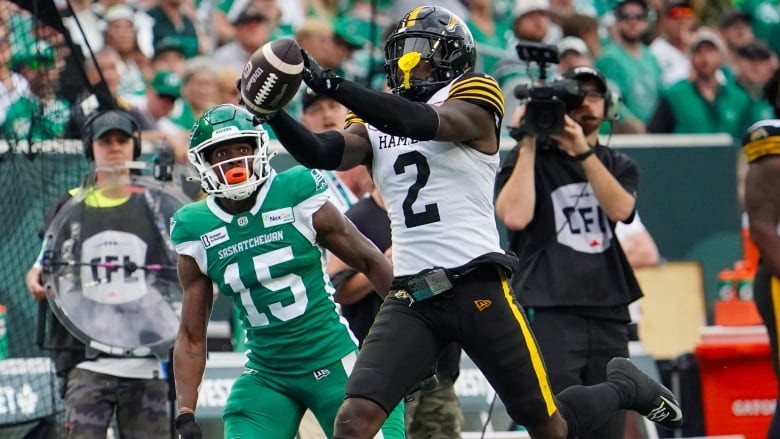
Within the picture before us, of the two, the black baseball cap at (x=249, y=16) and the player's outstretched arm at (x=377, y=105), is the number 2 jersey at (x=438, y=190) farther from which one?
the black baseball cap at (x=249, y=16)

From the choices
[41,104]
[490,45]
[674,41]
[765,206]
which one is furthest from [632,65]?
[41,104]

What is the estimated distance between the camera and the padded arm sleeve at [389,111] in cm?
523

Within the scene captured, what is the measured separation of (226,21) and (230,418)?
7006 millimetres

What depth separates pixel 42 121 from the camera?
339 inches

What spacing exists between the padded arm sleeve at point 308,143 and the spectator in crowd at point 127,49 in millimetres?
5918

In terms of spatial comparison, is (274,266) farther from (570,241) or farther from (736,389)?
(736,389)

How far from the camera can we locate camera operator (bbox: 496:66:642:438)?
714 cm

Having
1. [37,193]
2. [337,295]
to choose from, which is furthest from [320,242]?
[37,193]

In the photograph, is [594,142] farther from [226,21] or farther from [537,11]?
[226,21]

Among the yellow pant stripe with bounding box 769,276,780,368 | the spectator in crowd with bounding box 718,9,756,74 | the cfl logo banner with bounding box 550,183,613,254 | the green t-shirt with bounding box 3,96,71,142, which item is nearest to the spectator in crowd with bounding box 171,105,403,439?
A: the cfl logo banner with bounding box 550,183,613,254

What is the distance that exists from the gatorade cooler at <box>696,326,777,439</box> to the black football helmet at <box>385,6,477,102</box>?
4302mm

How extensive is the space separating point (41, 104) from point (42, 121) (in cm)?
11

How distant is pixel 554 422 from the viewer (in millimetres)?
5949

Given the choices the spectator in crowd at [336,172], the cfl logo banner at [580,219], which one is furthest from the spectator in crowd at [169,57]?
the cfl logo banner at [580,219]
